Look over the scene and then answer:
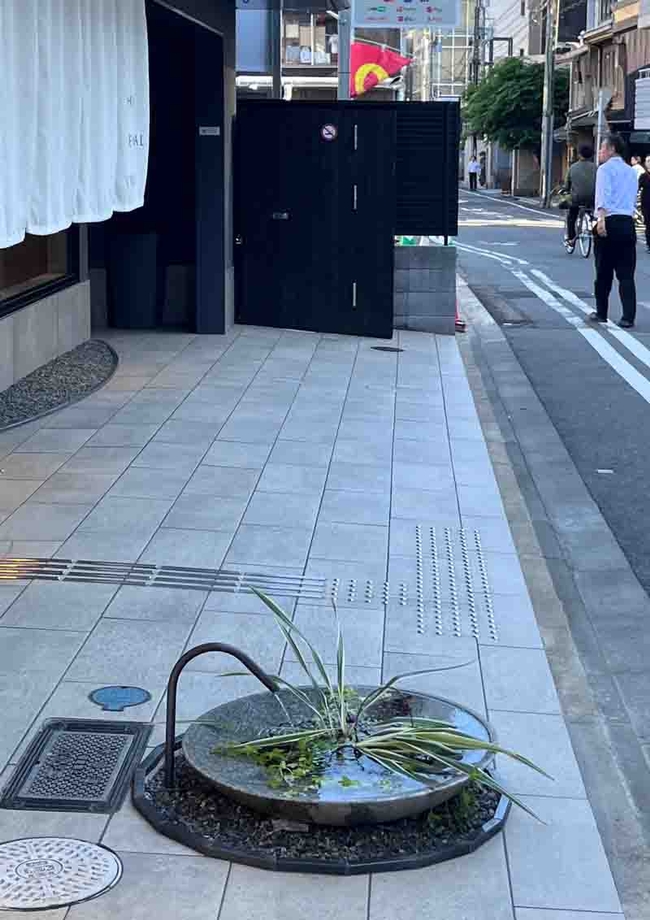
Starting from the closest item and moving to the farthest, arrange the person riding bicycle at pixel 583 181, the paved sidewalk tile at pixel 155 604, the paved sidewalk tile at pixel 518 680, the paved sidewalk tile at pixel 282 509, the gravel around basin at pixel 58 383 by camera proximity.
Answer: the paved sidewalk tile at pixel 518 680 → the paved sidewalk tile at pixel 155 604 → the paved sidewalk tile at pixel 282 509 → the gravel around basin at pixel 58 383 → the person riding bicycle at pixel 583 181

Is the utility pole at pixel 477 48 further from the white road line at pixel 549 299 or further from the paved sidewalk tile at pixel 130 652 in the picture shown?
the paved sidewalk tile at pixel 130 652

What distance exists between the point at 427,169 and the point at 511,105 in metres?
47.7

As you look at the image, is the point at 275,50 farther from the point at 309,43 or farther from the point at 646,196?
the point at 309,43

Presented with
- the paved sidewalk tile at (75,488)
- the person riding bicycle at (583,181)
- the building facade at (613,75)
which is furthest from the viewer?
the building facade at (613,75)

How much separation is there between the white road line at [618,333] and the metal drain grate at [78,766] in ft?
32.2

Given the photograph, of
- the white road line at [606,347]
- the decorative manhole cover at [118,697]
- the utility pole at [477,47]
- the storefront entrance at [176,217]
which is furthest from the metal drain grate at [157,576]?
the utility pole at [477,47]

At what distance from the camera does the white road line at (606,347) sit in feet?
41.4

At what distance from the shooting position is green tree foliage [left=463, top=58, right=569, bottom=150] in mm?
60344

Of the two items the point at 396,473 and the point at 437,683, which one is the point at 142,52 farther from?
the point at 437,683

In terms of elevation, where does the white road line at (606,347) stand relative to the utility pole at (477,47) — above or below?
below

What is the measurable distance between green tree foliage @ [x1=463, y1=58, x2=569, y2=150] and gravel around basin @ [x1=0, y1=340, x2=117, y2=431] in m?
50.3

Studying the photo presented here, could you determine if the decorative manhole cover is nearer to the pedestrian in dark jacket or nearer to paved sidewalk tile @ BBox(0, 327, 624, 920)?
paved sidewalk tile @ BBox(0, 327, 624, 920)

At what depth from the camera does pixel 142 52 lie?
10766mm

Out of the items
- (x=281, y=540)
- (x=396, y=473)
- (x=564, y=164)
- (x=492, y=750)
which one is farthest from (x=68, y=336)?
(x=564, y=164)
